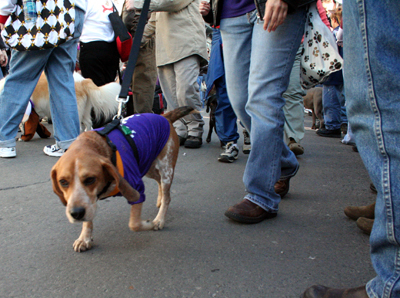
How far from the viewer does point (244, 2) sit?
8.46ft

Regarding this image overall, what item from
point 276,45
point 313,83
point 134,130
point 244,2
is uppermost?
point 244,2

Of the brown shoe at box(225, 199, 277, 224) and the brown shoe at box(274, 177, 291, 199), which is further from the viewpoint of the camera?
the brown shoe at box(274, 177, 291, 199)

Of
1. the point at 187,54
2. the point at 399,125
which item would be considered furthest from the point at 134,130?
the point at 187,54

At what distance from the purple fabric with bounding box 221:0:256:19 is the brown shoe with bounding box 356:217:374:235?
1.70 meters

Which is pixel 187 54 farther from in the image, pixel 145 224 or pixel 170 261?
pixel 170 261

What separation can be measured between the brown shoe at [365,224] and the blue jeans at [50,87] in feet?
10.6

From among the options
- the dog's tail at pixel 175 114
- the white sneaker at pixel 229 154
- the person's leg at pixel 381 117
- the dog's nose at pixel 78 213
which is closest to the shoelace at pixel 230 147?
the white sneaker at pixel 229 154

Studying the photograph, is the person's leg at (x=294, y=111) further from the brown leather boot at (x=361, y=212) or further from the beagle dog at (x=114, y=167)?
the beagle dog at (x=114, y=167)

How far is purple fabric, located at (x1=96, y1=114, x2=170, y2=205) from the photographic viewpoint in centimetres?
207

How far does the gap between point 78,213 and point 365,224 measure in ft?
5.89

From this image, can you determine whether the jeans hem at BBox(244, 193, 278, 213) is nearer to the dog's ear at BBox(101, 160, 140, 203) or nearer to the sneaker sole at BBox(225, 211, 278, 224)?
the sneaker sole at BBox(225, 211, 278, 224)

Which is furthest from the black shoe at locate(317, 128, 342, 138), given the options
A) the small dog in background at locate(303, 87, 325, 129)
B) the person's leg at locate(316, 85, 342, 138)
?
the small dog in background at locate(303, 87, 325, 129)

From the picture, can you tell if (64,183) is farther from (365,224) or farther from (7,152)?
(7,152)

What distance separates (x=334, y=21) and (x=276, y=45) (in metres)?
6.16
